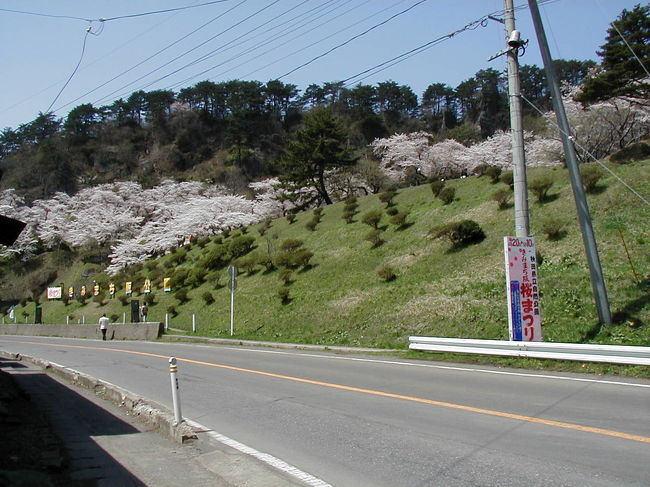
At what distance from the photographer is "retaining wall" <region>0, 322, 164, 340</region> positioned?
31016 millimetres

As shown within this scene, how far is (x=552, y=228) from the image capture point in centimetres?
2061

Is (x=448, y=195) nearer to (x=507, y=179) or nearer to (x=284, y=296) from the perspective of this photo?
(x=507, y=179)

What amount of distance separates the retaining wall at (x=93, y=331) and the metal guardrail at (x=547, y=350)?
20400 millimetres

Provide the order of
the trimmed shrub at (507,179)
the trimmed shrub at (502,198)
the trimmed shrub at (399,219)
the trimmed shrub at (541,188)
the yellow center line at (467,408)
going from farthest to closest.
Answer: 1. the trimmed shrub at (399,219)
2. the trimmed shrub at (507,179)
3. the trimmed shrub at (502,198)
4. the trimmed shrub at (541,188)
5. the yellow center line at (467,408)

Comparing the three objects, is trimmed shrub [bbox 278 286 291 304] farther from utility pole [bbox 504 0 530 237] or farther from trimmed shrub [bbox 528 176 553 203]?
utility pole [bbox 504 0 530 237]

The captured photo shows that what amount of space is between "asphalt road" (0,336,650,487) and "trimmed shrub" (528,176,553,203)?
47.9ft

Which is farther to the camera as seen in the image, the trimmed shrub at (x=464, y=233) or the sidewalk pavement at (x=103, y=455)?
the trimmed shrub at (x=464, y=233)

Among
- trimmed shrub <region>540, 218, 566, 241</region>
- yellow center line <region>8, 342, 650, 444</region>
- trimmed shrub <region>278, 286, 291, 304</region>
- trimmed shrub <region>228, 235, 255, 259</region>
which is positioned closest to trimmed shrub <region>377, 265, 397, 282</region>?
trimmed shrub <region>278, 286, 291, 304</region>

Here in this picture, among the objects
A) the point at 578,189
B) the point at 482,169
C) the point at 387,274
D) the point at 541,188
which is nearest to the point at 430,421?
the point at 578,189

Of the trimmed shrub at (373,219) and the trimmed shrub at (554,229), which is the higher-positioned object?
the trimmed shrub at (373,219)

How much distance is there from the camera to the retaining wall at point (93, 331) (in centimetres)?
3102

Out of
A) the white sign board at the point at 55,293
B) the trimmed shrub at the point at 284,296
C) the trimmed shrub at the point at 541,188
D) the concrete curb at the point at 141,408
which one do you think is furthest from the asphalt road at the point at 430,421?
the white sign board at the point at 55,293

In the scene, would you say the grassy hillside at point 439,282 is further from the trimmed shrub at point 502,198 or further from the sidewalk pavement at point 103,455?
the sidewalk pavement at point 103,455

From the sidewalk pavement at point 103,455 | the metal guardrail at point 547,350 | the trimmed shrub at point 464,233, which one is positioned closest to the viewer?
the sidewalk pavement at point 103,455
